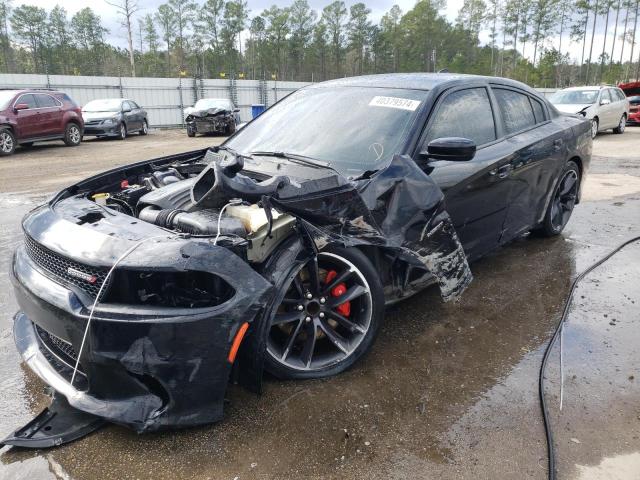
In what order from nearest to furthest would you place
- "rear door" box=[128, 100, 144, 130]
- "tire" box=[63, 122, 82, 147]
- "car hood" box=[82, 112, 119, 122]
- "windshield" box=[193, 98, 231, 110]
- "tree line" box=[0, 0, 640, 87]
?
"tire" box=[63, 122, 82, 147] → "car hood" box=[82, 112, 119, 122] → "windshield" box=[193, 98, 231, 110] → "rear door" box=[128, 100, 144, 130] → "tree line" box=[0, 0, 640, 87]

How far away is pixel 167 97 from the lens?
80.3 feet

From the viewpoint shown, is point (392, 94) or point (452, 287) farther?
point (392, 94)

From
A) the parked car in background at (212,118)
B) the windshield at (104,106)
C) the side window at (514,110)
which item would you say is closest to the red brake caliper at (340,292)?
the side window at (514,110)

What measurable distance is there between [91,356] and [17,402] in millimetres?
881

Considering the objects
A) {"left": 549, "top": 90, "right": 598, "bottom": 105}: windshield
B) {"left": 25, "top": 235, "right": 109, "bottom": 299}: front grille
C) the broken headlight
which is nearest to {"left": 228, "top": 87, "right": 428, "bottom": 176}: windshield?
the broken headlight

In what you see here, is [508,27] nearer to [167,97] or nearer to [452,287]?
[167,97]

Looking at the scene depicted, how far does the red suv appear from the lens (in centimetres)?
1244

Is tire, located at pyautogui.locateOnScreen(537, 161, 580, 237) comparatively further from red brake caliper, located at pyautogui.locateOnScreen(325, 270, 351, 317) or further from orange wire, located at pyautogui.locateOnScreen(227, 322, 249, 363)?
orange wire, located at pyautogui.locateOnScreen(227, 322, 249, 363)

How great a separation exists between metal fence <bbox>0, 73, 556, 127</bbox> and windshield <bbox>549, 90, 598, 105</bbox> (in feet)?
23.7

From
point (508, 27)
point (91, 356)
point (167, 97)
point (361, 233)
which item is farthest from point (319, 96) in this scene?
point (508, 27)

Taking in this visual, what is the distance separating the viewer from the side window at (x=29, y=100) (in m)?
12.8

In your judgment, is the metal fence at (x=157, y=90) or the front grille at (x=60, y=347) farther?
the metal fence at (x=157, y=90)

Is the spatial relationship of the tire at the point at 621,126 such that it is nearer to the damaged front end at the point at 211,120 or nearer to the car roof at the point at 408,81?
the damaged front end at the point at 211,120

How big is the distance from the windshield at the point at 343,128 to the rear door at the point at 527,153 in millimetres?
1082
